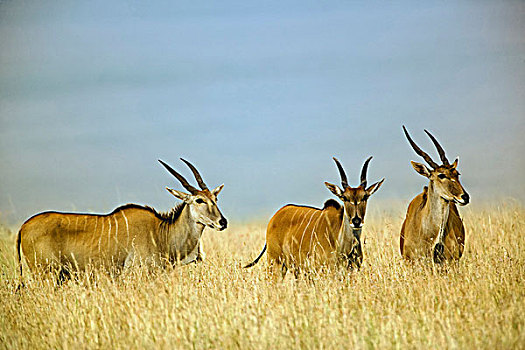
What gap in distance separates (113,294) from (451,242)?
4919 millimetres

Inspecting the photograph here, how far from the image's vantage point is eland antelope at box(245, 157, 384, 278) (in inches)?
358

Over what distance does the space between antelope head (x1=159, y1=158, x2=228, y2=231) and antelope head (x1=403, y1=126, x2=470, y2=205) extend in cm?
314

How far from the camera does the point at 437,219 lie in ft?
30.9

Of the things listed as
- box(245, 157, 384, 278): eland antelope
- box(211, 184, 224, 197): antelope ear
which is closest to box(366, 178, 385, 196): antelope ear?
Answer: box(245, 157, 384, 278): eland antelope

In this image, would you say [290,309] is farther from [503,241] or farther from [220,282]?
[503,241]

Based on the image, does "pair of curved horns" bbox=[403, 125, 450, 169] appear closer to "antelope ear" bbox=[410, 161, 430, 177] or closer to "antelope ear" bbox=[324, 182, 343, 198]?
"antelope ear" bbox=[410, 161, 430, 177]

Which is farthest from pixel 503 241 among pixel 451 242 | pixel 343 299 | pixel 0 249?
pixel 0 249

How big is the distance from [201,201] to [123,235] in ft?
4.36

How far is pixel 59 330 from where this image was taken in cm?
690

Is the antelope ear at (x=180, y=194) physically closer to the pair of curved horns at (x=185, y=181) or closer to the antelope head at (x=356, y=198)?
the pair of curved horns at (x=185, y=181)

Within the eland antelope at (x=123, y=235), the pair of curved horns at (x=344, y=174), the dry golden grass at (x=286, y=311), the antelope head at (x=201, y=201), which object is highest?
the pair of curved horns at (x=344, y=174)

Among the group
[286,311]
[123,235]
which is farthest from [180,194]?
[286,311]

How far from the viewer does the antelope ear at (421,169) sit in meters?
9.57

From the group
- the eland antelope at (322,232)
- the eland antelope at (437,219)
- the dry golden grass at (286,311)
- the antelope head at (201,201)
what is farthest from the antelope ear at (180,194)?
the eland antelope at (437,219)
